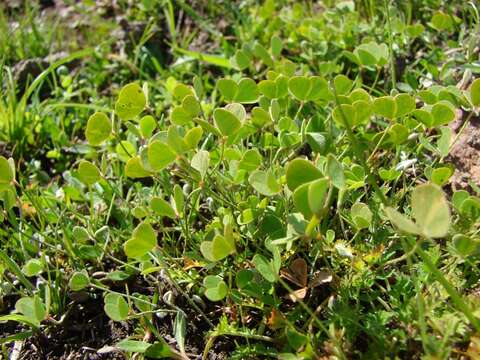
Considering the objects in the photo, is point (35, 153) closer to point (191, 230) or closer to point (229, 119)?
point (191, 230)

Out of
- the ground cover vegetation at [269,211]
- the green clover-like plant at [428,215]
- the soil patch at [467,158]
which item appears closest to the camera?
the green clover-like plant at [428,215]

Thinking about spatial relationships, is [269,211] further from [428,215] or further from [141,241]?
[428,215]

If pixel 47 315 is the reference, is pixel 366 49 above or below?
above

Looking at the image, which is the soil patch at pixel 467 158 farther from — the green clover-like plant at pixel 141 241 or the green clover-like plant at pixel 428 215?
the green clover-like plant at pixel 141 241

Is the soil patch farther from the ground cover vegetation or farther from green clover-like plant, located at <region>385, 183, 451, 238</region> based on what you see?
green clover-like plant, located at <region>385, 183, 451, 238</region>

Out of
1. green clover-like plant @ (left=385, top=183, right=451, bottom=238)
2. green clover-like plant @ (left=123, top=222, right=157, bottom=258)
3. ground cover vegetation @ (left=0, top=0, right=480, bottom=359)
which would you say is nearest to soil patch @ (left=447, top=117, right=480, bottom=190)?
ground cover vegetation @ (left=0, top=0, right=480, bottom=359)

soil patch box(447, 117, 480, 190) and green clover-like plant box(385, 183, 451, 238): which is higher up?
green clover-like plant box(385, 183, 451, 238)

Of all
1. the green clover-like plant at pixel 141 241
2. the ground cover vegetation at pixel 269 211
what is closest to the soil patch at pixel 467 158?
the ground cover vegetation at pixel 269 211

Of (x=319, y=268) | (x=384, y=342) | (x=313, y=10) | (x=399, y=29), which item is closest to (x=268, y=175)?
(x=319, y=268)
